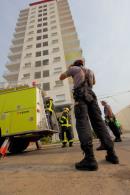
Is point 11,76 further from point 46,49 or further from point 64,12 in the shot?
point 64,12

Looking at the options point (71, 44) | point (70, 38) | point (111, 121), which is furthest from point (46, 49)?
point (111, 121)

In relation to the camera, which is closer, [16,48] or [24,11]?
[16,48]

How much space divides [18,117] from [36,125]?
2.09 ft

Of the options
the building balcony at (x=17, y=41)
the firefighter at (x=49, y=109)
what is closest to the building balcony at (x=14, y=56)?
the building balcony at (x=17, y=41)

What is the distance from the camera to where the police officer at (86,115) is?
2.95m

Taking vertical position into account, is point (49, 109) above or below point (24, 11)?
below

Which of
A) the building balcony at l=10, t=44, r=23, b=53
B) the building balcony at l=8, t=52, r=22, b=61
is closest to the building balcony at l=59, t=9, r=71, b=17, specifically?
the building balcony at l=10, t=44, r=23, b=53

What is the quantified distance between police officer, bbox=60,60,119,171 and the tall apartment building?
26324mm

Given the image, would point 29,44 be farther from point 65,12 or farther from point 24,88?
point 24,88

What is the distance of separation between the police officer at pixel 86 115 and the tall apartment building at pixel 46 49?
86.4 ft

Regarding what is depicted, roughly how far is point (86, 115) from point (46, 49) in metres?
38.2

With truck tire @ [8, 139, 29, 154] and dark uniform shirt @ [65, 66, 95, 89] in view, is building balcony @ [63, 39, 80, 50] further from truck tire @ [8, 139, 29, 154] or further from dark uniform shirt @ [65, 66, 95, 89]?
dark uniform shirt @ [65, 66, 95, 89]

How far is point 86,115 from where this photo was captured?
316cm

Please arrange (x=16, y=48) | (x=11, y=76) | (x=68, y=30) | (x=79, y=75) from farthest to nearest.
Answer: (x=68, y=30)
(x=16, y=48)
(x=11, y=76)
(x=79, y=75)
